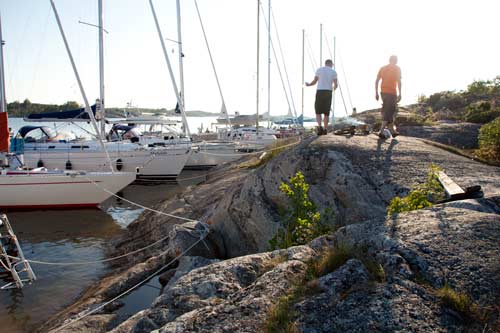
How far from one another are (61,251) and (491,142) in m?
11.5

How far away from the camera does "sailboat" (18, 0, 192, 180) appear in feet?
78.7

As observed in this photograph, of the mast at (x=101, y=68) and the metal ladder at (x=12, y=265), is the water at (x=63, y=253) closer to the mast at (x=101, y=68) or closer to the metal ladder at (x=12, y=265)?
the metal ladder at (x=12, y=265)

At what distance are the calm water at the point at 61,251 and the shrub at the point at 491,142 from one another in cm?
696

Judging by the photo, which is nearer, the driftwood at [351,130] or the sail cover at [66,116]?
the driftwood at [351,130]

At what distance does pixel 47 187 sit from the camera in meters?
17.2

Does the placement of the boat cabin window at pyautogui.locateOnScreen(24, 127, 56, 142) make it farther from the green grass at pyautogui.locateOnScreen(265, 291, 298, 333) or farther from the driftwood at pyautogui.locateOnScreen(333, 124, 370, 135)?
the green grass at pyautogui.locateOnScreen(265, 291, 298, 333)

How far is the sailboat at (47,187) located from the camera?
56.1 ft

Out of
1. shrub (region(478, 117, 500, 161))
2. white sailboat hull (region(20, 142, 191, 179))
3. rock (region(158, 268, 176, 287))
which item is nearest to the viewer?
rock (region(158, 268, 176, 287))

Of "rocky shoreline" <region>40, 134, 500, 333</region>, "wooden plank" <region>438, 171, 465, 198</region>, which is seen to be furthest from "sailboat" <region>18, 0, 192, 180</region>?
"wooden plank" <region>438, 171, 465, 198</region>

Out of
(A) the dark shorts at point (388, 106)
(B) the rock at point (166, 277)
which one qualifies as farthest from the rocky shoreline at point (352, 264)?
(A) the dark shorts at point (388, 106)

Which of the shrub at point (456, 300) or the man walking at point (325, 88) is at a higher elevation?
the man walking at point (325, 88)

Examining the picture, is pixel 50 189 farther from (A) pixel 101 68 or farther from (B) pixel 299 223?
(B) pixel 299 223

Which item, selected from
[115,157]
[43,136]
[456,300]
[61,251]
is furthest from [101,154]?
[456,300]

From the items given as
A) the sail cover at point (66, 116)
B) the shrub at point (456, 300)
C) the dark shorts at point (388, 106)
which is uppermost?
the sail cover at point (66, 116)
